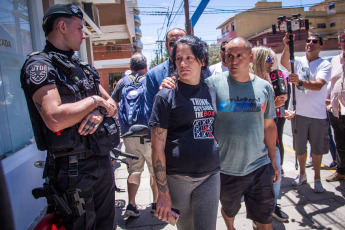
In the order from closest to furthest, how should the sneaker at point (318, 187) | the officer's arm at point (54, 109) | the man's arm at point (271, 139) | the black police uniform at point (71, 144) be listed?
the officer's arm at point (54, 109) < the black police uniform at point (71, 144) < the man's arm at point (271, 139) < the sneaker at point (318, 187)

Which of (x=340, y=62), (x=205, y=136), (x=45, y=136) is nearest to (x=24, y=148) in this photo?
(x=45, y=136)

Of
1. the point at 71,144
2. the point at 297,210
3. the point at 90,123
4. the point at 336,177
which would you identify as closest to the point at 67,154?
the point at 71,144

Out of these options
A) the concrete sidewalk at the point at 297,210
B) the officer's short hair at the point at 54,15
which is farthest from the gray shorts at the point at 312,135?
the officer's short hair at the point at 54,15

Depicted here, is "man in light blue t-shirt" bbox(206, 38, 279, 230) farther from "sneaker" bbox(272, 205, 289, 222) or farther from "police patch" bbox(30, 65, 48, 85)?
"police patch" bbox(30, 65, 48, 85)

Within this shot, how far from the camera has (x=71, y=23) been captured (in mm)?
1768

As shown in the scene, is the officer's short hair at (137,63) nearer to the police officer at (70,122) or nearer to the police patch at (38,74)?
the police officer at (70,122)

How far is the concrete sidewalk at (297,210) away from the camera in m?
2.83

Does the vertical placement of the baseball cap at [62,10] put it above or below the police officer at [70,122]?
above

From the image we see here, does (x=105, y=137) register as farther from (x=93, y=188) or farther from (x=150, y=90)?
(x=150, y=90)

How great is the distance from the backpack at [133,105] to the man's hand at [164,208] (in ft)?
4.81

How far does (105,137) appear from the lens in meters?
1.79

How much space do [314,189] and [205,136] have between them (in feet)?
8.69

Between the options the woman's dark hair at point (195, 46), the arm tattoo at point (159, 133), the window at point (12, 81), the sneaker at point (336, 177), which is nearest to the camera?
the arm tattoo at point (159, 133)

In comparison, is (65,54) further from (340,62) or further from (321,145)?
(340,62)
